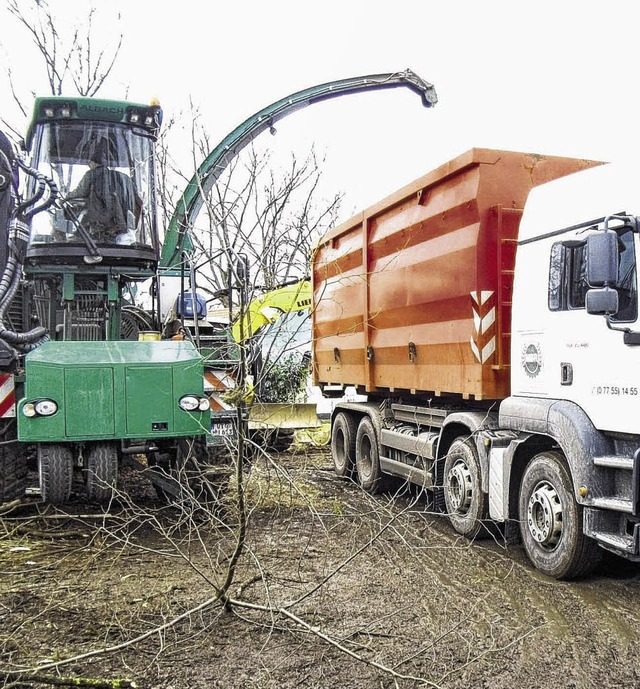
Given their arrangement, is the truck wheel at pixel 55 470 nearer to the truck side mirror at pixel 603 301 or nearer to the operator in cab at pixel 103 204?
the operator in cab at pixel 103 204

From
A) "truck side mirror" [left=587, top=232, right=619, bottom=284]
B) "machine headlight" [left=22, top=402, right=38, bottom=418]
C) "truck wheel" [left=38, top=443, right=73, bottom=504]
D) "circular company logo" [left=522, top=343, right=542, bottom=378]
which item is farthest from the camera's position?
"truck wheel" [left=38, top=443, right=73, bottom=504]

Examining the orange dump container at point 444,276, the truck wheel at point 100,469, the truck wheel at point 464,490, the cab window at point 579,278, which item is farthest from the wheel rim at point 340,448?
the cab window at point 579,278

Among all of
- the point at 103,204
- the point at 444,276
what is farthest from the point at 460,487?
the point at 103,204

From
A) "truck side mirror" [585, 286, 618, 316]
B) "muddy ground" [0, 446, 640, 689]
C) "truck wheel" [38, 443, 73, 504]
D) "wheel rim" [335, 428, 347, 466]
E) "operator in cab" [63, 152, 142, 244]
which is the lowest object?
"muddy ground" [0, 446, 640, 689]

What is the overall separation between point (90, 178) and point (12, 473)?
2.83 m

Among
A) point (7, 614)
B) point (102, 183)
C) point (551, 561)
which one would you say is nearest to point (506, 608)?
point (551, 561)

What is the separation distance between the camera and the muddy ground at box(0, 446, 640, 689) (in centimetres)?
371

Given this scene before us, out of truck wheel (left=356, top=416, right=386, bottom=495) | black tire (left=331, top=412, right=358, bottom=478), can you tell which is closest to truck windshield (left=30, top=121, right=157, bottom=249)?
truck wheel (left=356, top=416, right=386, bottom=495)

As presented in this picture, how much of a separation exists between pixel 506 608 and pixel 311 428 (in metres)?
7.23

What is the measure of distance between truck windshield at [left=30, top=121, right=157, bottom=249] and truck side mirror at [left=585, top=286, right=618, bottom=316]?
178 inches

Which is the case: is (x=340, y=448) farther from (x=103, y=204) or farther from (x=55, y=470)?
(x=55, y=470)

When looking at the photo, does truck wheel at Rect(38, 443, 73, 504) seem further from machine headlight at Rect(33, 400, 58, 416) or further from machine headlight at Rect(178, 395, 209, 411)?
machine headlight at Rect(178, 395, 209, 411)

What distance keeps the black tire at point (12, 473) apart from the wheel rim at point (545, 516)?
4.20 meters

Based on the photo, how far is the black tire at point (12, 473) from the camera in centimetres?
668
